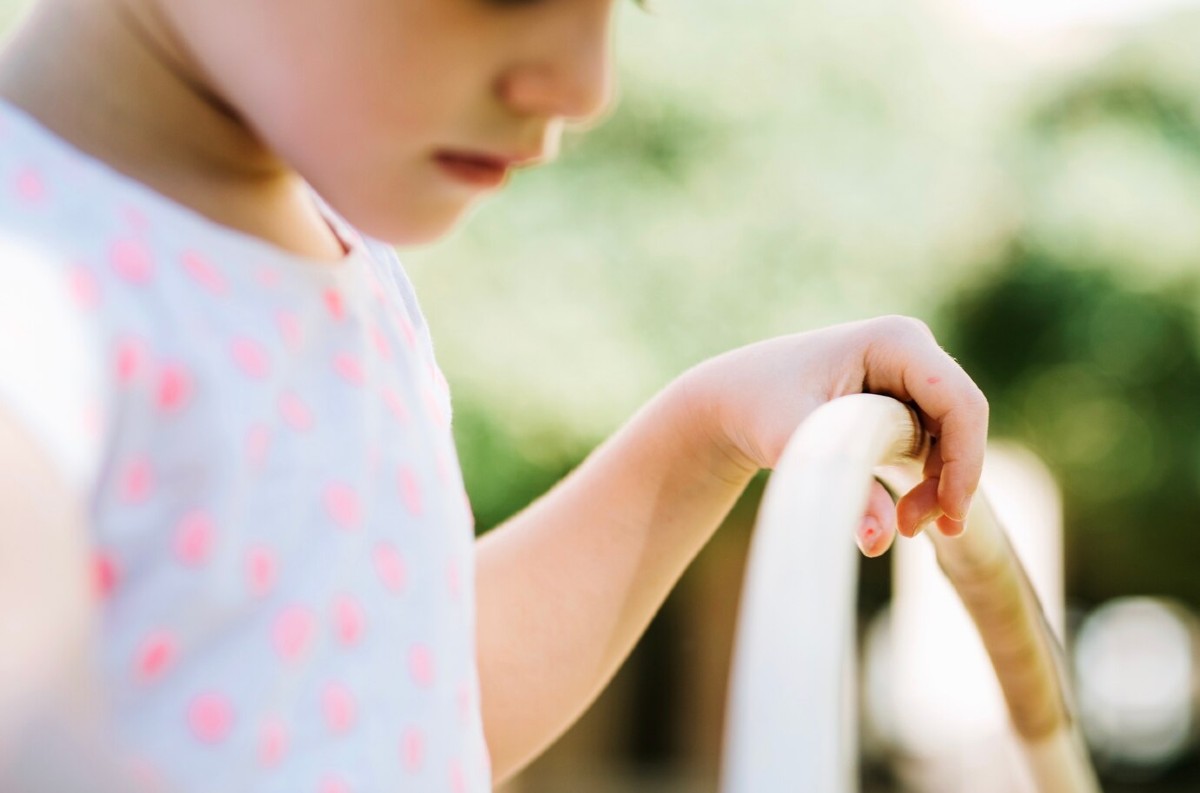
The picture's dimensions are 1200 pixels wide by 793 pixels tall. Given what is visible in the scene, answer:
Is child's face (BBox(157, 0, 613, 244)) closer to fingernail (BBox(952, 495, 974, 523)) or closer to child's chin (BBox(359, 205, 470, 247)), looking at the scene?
child's chin (BBox(359, 205, 470, 247))

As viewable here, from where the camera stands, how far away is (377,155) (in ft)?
1.57

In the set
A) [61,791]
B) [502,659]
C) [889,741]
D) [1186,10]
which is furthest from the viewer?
[889,741]

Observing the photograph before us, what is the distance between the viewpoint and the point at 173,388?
0.46 metres

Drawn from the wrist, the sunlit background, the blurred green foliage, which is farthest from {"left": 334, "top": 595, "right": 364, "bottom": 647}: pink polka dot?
the blurred green foliage

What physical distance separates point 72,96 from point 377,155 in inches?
3.9

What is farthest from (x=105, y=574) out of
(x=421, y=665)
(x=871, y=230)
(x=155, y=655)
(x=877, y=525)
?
(x=871, y=230)

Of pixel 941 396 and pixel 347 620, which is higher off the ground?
pixel 941 396

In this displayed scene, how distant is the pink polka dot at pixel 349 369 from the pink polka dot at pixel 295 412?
0.11 feet

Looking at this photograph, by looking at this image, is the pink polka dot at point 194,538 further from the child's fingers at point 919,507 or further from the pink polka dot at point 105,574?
the child's fingers at point 919,507

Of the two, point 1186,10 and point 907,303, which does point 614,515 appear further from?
point 1186,10

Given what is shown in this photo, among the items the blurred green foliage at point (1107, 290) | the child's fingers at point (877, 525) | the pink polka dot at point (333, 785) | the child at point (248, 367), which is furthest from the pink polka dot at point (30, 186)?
the blurred green foliage at point (1107, 290)

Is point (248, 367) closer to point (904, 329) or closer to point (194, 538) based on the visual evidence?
point (194, 538)

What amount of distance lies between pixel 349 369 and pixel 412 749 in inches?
5.4

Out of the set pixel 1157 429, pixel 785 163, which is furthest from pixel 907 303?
pixel 1157 429
